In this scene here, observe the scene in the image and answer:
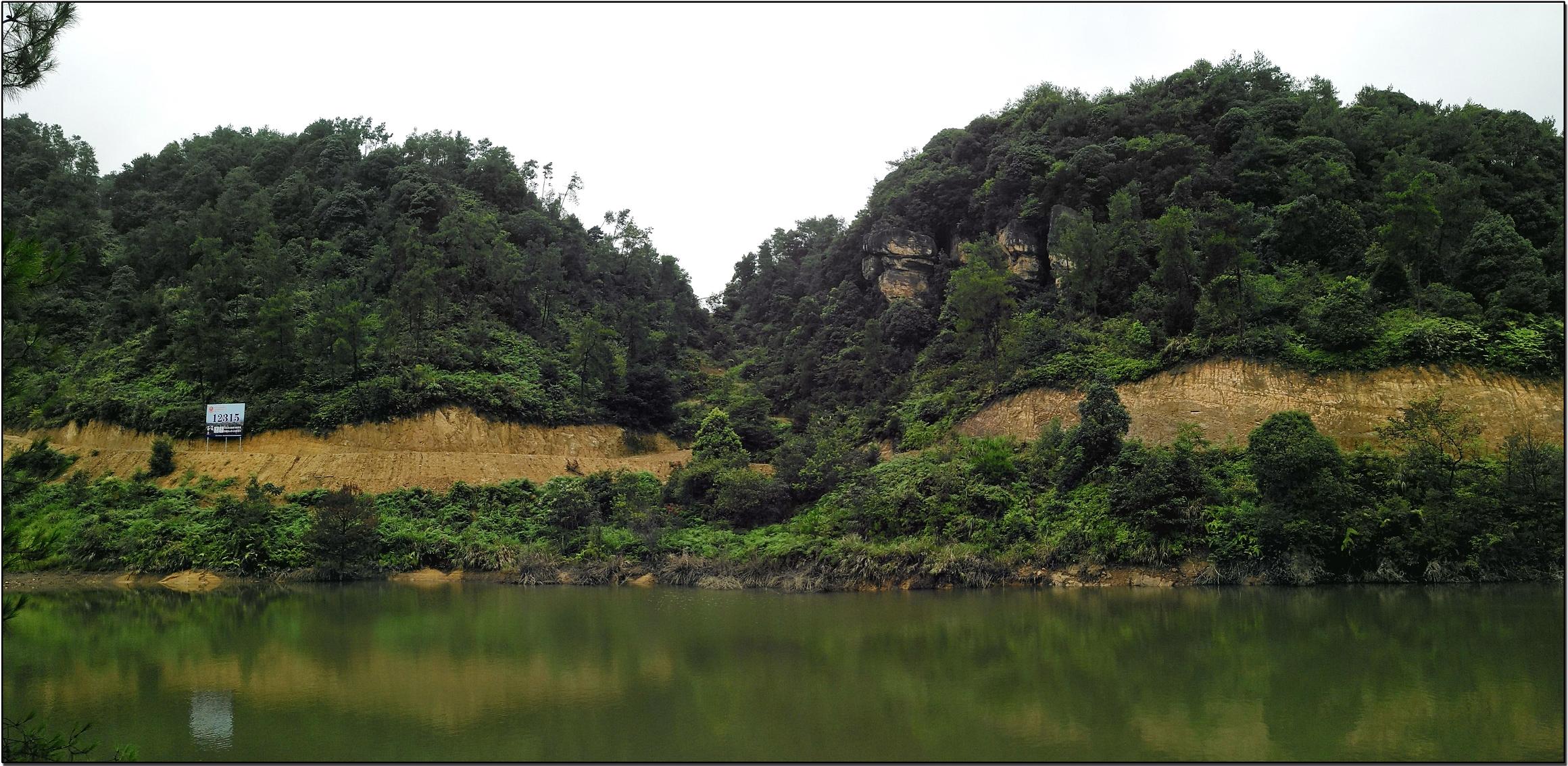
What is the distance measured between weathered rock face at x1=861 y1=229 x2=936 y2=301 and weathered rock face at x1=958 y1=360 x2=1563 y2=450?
651 inches

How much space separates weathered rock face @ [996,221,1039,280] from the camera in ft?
148

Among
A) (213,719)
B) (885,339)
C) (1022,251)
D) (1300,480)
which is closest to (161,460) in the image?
(213,719)

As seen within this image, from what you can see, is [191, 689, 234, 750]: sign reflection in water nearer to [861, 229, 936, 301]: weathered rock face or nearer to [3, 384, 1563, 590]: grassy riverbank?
[3, 384, 1563, 590]: grassy riverbank

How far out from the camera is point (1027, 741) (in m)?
10.4

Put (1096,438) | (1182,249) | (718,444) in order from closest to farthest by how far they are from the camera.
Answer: (1096,438) → (1182,249) → (718,444)

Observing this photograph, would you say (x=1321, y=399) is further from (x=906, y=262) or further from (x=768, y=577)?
(x=906, y=262)

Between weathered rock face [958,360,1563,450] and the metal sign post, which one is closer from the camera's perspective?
weathered rock face [958,360,1563,450]

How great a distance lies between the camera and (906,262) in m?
50.2

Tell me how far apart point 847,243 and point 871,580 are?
34.2 m

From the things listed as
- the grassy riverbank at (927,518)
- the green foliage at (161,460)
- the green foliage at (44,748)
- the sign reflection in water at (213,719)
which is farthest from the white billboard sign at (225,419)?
the green foliage at (44,748)

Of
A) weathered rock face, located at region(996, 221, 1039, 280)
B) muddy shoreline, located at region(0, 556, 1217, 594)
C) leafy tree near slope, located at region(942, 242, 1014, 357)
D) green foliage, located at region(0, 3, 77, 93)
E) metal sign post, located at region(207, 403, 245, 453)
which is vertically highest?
weathered rock face, located at region(996, 221, 1039, 280)

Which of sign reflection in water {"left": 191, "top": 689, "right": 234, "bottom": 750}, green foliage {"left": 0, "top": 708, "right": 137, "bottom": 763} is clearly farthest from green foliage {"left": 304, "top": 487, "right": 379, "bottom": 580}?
green foliage {"left": 0, "top": 708, "right": 137, "bottom": 763}

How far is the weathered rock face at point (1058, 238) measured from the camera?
4259 centimetres

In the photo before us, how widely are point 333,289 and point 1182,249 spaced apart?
36.9 meters
